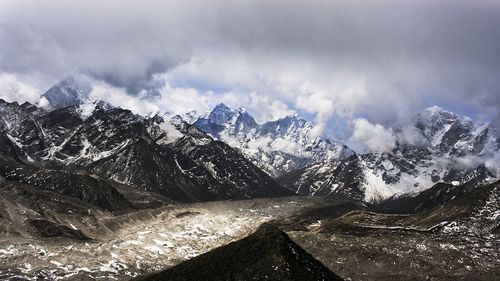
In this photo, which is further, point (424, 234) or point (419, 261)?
point (424, 234)

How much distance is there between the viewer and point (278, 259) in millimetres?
84875

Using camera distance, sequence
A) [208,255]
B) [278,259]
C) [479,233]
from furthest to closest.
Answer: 1. [479,233]
2. [208,255]
3. [278,259]

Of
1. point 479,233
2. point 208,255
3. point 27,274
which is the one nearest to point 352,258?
point 479,233

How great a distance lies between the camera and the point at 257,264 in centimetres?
8556

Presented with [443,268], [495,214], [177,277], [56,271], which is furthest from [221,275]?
[495,214]

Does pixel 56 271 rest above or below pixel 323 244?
below

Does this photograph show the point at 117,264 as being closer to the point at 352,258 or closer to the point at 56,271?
the point at 56,271

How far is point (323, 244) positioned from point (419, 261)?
30.8 meters

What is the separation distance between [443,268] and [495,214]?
44.5 metres

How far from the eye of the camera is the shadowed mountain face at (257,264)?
8300 cm

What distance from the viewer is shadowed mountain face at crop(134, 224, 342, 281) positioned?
83000 millimetres

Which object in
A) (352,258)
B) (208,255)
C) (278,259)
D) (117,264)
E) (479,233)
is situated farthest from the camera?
(117,264)

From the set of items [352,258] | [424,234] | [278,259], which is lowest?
[278,259]

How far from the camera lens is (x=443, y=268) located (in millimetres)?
145375
